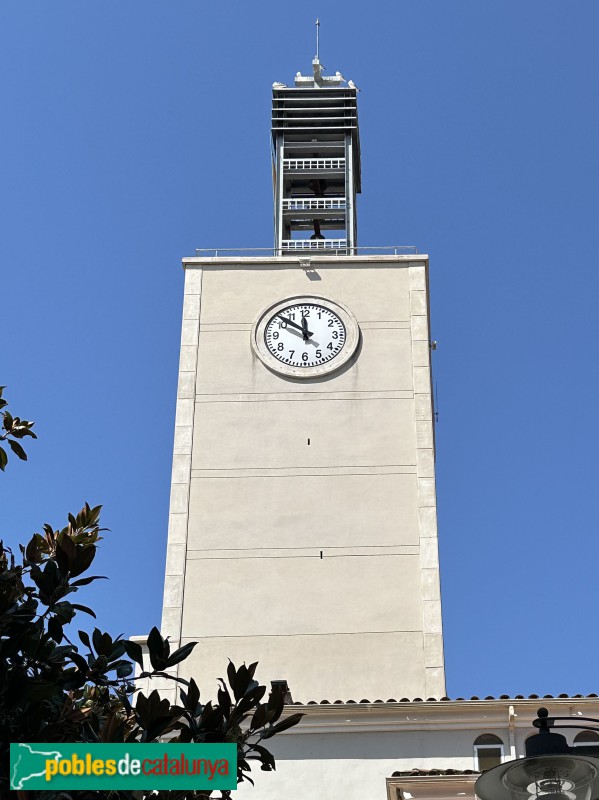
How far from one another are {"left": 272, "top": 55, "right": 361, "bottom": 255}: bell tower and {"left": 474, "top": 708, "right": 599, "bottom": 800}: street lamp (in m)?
27.6

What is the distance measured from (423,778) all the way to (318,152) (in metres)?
22.1

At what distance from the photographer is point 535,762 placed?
6.73 meters

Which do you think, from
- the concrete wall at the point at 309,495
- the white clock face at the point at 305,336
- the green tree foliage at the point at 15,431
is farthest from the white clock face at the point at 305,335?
the green tree foliage at the point at 15,431

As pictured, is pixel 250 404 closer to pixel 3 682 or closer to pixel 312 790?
pixel 312 790

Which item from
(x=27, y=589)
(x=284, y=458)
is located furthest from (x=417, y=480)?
(x=27, y=589)

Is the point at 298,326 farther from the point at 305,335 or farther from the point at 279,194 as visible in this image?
the point at 279,194

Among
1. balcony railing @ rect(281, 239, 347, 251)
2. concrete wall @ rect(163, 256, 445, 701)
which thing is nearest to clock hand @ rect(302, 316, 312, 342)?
Answer: concrete wall @ rect(163, 256, 445, 701)

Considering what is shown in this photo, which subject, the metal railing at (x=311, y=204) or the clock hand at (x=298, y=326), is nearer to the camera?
the clock hand at (x=298, y=326)

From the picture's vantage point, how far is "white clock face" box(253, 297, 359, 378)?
2878cm

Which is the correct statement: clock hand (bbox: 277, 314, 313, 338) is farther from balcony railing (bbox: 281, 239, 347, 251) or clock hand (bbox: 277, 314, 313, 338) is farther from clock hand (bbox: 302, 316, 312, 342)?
balcony railing (bbox: 281, 239, 347, 251)

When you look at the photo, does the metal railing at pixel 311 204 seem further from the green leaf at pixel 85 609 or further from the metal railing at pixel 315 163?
the green leaf at pixel 85 609

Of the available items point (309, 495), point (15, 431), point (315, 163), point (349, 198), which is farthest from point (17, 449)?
point (315, 163)

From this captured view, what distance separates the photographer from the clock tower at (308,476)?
2502cm

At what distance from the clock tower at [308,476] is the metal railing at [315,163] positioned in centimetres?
345
